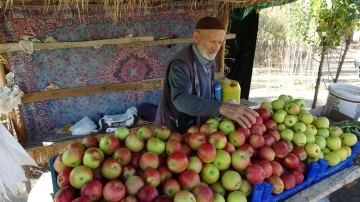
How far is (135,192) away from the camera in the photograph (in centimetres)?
123

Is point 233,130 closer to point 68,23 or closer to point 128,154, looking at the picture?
point 128,154

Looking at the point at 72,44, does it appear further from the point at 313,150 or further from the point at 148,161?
the point at 313,150

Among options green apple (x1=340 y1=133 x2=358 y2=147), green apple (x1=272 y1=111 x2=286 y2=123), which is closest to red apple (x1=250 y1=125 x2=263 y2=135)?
green apple (x1=272 y1=111 x2=286 y2=123)

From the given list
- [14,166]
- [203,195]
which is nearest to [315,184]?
[203,195]

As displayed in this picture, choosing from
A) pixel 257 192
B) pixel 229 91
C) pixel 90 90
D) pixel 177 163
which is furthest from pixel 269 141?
pixel 90 90

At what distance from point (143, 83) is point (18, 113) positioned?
6.04 ft

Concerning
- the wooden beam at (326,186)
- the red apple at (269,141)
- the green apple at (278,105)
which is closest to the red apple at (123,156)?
the red apple at (269,141)

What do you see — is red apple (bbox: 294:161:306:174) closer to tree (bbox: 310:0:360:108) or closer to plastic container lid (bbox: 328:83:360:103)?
plastic container lid (bbox: 328:83:360:103)

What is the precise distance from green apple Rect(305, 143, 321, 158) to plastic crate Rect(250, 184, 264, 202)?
0.57m

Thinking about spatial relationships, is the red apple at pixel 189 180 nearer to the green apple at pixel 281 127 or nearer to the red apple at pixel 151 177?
the red apple at pixel 151 177

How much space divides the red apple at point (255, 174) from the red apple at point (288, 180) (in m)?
0.18

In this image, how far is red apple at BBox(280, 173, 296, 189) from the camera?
1483 millimetres

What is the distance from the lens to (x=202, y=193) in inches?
48.9

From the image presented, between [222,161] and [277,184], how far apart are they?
320mm
